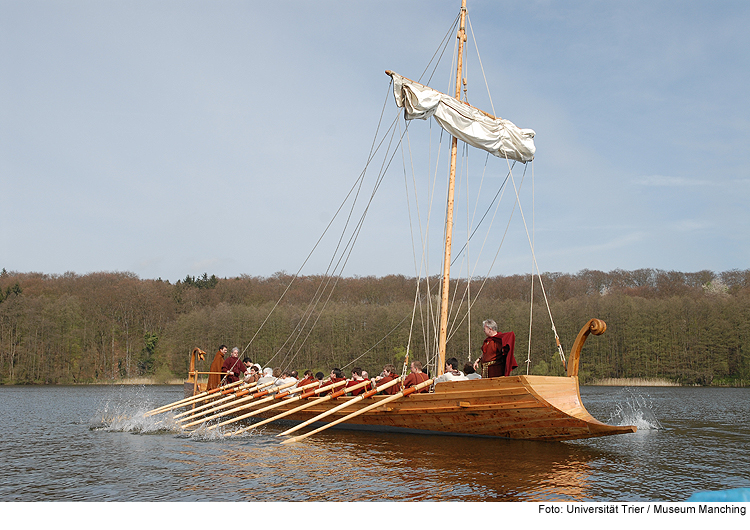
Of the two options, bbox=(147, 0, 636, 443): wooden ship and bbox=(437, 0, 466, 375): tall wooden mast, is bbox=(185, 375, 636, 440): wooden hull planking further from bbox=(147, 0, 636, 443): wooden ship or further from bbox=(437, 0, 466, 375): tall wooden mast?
bbox=(437, 0, 466, 375): tall wooden mast

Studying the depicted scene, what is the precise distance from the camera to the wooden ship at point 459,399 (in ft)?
34.0

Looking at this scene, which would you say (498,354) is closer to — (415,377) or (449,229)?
(415,377)

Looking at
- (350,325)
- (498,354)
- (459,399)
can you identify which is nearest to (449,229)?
(498,354)

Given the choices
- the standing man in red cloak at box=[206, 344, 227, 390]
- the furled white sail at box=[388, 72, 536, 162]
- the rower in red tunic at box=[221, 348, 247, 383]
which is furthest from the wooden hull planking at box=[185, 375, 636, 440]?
the furled white sail at box=[388, 72, 536, 162]

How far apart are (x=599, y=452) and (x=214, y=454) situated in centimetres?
728

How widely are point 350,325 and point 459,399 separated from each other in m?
51.3

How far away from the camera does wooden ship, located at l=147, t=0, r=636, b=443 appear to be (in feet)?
34.0

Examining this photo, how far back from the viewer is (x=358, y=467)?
29.9 feet

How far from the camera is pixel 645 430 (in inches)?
617

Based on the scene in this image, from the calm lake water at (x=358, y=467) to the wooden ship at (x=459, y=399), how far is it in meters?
0.37

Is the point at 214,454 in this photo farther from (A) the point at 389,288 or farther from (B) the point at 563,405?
(A) the point at 389,288

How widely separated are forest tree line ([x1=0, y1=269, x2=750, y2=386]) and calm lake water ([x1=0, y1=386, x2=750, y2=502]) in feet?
108

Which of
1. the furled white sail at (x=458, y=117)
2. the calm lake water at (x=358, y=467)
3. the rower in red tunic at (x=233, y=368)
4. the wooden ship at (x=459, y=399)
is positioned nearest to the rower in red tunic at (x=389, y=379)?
the wooden ship at (x=459, y=399)

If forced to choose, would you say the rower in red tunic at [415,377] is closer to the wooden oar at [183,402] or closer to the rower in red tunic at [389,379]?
the rower in red tunic at [389,379]
